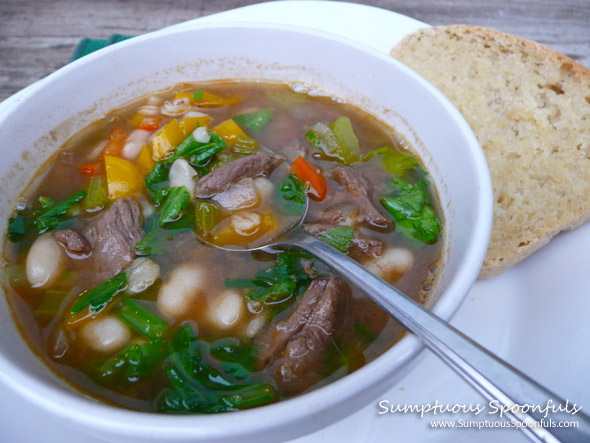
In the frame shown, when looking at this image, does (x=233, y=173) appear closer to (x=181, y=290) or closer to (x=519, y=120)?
(x=181, y=290)

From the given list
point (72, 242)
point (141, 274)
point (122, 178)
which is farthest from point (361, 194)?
point (72, 242)

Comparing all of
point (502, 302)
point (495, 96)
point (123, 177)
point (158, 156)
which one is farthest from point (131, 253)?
point (495, 96)

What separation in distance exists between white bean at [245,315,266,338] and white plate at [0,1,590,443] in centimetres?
33

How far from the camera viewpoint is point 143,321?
1390mm

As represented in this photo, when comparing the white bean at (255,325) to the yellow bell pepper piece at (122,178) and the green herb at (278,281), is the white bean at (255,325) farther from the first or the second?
the yellow bell pepper piece at (122,178)

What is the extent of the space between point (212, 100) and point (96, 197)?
2.40 feet

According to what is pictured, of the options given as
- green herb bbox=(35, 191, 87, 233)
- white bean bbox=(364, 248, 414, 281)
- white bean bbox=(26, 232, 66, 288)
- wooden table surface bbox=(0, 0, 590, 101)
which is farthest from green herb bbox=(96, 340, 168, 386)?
wooden table surface bbox=(0, 0, 590, 101)

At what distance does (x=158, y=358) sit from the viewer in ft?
4.34

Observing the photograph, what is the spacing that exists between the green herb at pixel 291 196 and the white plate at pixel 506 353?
68 cm

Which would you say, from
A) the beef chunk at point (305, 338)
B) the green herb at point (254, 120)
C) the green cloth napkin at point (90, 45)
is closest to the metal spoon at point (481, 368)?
the beef chunk at point (305, 338)

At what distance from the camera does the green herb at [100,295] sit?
1.41 m

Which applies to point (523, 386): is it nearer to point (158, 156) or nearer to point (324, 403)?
point (324, 403)

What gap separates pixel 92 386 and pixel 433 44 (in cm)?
221

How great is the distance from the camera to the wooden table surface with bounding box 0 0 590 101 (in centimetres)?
315
